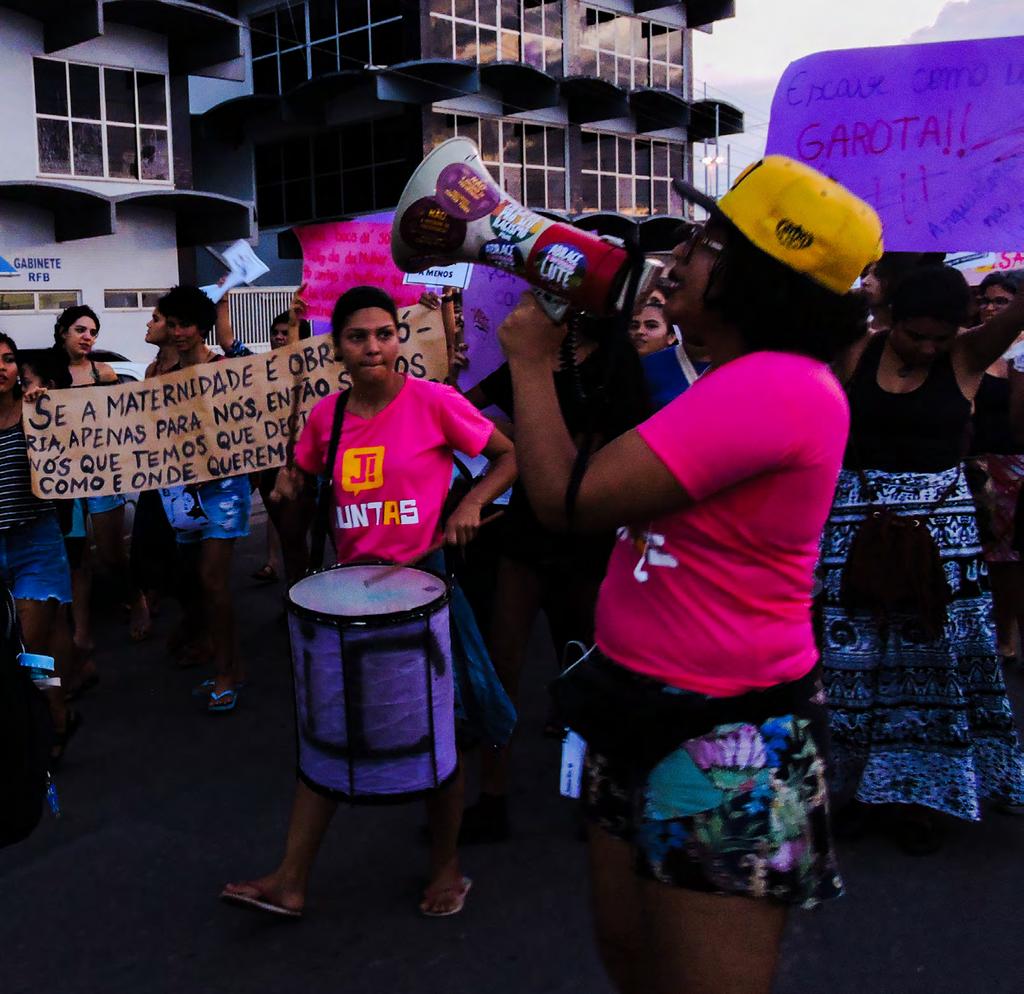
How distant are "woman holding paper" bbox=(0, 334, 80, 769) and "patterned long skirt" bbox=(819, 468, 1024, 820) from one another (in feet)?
9.61

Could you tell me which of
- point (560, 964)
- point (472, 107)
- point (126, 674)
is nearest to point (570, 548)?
point (560, 964)

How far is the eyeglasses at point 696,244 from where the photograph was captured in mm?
1887

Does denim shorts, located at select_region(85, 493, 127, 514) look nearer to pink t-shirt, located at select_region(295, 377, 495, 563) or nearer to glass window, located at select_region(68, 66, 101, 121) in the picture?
pink t-shirt, located at select_region(295, 377, 495, 563)

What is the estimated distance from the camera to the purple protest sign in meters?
5.58

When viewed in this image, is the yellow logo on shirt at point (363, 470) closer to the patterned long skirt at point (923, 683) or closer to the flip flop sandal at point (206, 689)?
the patterned long skirt at point (923, 683)

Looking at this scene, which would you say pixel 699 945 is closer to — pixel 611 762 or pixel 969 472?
pixel 611 762

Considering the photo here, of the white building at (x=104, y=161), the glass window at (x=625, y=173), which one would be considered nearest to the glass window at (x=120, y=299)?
the white building at (x=104, y=161)

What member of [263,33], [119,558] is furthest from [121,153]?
[119,558]

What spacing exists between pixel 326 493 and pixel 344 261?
3.60 meters

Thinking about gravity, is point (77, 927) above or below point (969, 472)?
below

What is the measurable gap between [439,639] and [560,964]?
920mm

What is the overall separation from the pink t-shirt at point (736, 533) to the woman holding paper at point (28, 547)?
336cm

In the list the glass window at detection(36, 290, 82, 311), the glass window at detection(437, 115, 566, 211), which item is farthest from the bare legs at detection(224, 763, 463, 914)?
the glass window at detection(437, 115, 566, 211)

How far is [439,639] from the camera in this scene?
3242 millimetres
